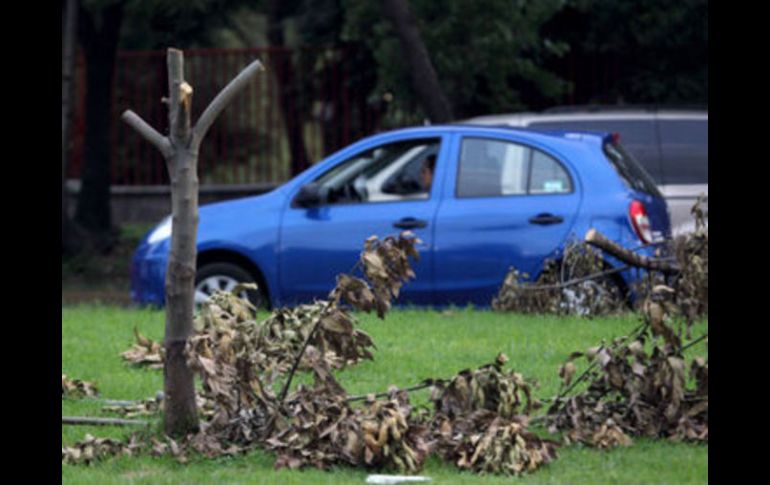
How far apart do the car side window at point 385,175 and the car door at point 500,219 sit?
10.0 inches

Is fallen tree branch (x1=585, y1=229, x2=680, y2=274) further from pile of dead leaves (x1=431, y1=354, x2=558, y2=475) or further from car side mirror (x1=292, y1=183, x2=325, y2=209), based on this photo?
car side mirror (x1=292, y1=183, x2=325, y2=209)

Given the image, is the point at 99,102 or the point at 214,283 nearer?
the point at 214,283

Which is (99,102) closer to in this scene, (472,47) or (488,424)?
(472,47)

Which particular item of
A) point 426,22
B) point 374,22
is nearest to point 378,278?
point 426,22

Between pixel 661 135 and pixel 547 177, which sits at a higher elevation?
pixel 661 135

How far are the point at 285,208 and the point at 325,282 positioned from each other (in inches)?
26.8

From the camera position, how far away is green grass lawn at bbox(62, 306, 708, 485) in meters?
6.68

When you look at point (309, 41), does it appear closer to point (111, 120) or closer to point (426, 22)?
point (111, 120)

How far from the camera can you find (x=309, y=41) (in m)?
26.7

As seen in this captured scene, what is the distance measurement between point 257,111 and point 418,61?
25.0ft

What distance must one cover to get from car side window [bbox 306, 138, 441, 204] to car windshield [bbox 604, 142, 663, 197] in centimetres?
134

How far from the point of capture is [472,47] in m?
20.9

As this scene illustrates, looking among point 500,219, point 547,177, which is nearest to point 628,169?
point 547,177

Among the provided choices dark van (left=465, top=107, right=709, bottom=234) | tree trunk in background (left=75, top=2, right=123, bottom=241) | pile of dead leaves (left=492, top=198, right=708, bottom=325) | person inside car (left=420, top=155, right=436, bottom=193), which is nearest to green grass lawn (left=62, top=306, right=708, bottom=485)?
pile of dead leaves (left=492, top=198, right=708, bottom=325)
